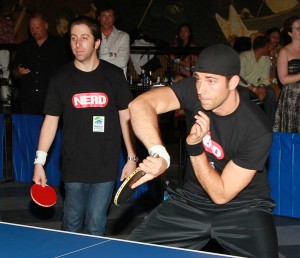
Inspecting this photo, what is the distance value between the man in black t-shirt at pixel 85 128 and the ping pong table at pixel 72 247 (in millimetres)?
1268

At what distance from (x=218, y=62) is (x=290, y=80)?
4486 millimetres

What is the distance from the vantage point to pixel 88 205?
5.73 meters

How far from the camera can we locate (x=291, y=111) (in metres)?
8.72

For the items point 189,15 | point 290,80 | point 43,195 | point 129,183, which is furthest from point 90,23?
point 189,15

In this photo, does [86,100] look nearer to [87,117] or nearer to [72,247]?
[87,117]

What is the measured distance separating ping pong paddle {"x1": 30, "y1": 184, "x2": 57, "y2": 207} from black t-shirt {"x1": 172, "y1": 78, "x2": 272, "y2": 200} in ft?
4.32

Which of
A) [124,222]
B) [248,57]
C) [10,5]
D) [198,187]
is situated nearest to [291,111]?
[248,57]

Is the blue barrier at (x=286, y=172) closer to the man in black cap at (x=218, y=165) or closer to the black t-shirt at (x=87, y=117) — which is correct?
the black t-shirt at (x=87, y=117)

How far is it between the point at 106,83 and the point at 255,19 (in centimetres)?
1036

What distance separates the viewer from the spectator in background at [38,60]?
934cm

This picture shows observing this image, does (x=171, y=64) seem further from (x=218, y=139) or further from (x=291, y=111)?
(x=218, y=139)

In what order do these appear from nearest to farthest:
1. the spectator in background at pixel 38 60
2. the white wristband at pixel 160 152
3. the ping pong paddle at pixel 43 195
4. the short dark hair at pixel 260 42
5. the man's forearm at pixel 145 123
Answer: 1. the white wristband at pixel 160 152
2. the man's forearm at pixel 145 123
3. the ping pong paddle at pixel 43 195
4. the spectator in background at pixel 38 60
5. the short dark hair at pixel 260 42

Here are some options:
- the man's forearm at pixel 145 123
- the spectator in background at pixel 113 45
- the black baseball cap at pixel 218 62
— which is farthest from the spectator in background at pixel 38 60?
the black baseball cap at pixel 218 62

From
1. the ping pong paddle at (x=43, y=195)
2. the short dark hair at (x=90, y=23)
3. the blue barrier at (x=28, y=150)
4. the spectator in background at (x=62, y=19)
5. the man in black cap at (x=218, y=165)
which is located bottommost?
the blue barrier at (x=28, y=150)
